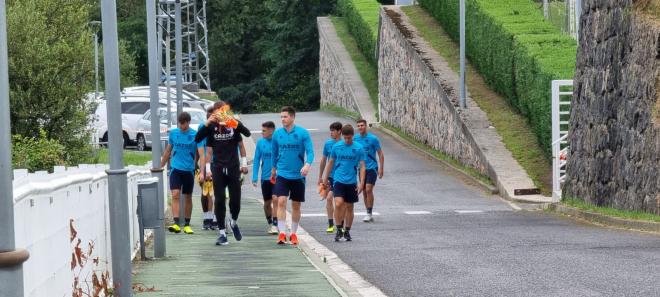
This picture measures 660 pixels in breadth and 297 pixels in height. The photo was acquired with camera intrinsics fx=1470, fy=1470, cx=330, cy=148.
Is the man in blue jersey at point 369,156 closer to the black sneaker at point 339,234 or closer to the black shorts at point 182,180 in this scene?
the black shorts at point 182,180

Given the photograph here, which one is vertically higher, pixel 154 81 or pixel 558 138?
pixel 154 81

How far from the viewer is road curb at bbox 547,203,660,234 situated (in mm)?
20547

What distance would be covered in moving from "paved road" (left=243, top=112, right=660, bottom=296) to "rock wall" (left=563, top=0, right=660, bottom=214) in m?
1.10

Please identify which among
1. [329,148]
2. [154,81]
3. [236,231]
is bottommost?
[236,231]

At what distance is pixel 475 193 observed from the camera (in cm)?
3083

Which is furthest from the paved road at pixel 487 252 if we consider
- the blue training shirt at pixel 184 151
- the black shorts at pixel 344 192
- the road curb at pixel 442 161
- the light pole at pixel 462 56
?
the light pole at pixel 462 56

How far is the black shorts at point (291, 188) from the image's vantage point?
A: 700 inches

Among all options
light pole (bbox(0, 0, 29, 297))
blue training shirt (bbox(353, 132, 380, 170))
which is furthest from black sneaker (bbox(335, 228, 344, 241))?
light pole (bbox(0, 0, 29, 297))

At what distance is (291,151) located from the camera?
17.7 metres

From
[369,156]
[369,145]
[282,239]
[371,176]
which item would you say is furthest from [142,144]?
[282,239]

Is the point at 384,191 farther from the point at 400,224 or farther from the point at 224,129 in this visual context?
the point at 224,129

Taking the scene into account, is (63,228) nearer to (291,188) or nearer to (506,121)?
(291,188)

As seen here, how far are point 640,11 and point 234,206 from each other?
8.97m

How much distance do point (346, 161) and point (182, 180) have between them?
256 cm
